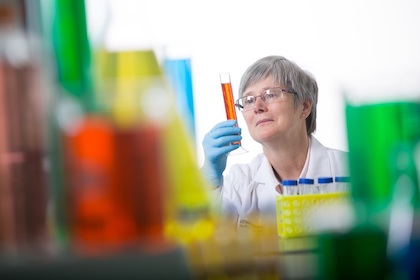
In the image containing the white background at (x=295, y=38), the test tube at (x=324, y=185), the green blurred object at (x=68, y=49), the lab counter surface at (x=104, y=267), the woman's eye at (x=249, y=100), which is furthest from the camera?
the white background at (x=295, y=38)

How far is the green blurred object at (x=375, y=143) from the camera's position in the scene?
0.76 meters

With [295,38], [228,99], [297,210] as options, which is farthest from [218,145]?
[297,210]

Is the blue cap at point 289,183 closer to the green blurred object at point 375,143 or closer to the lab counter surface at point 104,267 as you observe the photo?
the green blurred object at point 375,143

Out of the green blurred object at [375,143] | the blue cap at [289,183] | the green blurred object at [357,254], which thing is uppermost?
the green blurred object at [375,143]

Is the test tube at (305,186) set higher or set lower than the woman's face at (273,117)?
lower

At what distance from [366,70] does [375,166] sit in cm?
213

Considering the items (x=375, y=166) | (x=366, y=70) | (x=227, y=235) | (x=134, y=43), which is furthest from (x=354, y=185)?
(x=366, y=70)

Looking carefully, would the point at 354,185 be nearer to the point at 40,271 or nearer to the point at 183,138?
the point at 183,138

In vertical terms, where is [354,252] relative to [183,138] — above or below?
below

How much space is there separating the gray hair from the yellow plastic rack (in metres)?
1.33

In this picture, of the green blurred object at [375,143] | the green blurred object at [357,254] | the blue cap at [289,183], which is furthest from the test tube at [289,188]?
the green blurred object at [357,254]

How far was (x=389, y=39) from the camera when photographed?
114 inches

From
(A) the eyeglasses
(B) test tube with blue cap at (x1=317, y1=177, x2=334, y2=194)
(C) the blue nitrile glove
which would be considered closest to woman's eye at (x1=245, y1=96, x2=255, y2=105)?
(A) the eyeglasses

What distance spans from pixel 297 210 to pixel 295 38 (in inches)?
62.6
